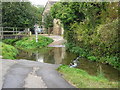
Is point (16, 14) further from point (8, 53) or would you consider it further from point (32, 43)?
point (8, 53)

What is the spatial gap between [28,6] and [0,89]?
2389 cm

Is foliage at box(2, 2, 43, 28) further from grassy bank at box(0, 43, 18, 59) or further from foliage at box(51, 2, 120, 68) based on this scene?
grassy bank at box(0, 43, 18, 59)

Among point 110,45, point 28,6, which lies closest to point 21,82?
point 110,45

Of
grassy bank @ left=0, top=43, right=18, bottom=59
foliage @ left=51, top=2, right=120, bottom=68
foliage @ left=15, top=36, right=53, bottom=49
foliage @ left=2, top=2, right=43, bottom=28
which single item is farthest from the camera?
foliage @ left=2, top=2, right=43, bottom=28

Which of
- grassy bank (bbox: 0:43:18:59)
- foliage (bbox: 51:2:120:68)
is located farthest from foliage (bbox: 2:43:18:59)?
foliage (bbox: 51:2:120:68)

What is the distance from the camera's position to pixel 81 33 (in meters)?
14.8

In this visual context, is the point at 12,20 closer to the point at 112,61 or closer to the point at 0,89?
the point at 112,61

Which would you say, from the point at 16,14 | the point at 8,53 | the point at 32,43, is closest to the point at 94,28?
the point at 8,53

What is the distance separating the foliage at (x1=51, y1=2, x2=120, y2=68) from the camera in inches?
405

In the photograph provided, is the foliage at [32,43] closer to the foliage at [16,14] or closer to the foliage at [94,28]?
the foliage at [16,14]

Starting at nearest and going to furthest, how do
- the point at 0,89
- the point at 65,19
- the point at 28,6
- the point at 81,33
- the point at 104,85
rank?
the point at 0,89, the point at 104,85, the point at 81,33, the point at 65,19, the point at 28,6

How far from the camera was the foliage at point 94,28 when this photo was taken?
405 inches

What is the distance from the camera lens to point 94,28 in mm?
13664

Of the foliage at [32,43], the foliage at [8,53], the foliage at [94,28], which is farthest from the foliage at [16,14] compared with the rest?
the foliage at [8,53]
